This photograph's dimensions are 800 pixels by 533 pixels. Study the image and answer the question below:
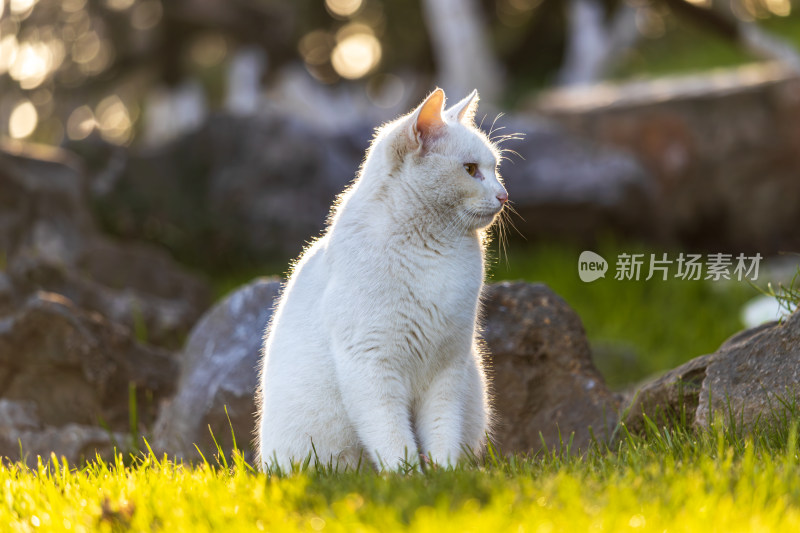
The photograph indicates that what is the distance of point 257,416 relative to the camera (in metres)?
4.42

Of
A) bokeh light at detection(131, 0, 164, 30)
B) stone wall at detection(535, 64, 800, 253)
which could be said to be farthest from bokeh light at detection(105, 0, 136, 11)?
stone wall at detection(535, 64, 800, 253)

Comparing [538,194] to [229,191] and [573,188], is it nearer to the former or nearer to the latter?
[573,188]

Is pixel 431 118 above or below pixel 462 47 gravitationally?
below

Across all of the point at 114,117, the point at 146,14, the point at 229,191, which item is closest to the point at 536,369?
the point at 229,191

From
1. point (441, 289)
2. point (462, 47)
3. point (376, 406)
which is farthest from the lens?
point (462, 47)

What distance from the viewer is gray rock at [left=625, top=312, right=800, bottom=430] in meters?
3.26

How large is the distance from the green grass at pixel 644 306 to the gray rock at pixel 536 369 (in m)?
2.78

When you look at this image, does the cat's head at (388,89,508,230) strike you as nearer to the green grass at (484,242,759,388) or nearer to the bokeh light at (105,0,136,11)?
the green grass at (484,242,759,388)

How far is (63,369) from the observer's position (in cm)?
486

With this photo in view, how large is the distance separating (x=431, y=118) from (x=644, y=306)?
5490 millimetres

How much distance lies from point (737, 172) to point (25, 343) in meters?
8.15

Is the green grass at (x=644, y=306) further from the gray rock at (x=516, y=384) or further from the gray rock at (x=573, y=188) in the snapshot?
the gray rock at (x=516, y=384)

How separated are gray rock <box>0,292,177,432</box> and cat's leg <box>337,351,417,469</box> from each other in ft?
6.88

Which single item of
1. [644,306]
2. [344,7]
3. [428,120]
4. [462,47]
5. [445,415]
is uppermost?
[344,7]
